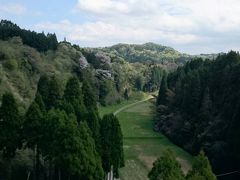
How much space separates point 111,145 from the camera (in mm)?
36562

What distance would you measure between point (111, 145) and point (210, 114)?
80.7ft

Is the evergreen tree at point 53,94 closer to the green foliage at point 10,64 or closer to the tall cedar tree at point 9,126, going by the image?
the tall cedar tree at point 9,126

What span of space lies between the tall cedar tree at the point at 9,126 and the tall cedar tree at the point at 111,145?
245 inches

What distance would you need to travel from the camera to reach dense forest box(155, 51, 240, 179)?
1962 inches

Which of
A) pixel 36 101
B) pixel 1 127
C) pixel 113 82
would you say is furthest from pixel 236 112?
pixel 113 82

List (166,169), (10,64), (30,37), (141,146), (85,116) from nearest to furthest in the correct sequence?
(166,169)
(85,116)
(10,64)
(141,146)
(30,37)

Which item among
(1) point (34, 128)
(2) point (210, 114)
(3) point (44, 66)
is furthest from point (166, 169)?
(3) point (44, 66)

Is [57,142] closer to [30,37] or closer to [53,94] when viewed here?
[53,94]

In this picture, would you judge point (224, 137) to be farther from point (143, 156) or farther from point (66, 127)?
point (66, 127)

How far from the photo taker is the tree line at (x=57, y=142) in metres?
31.8

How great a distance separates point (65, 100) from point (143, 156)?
14339mm

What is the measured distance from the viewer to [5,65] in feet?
180

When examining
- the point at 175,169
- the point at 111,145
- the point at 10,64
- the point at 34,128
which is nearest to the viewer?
the point at 175,169

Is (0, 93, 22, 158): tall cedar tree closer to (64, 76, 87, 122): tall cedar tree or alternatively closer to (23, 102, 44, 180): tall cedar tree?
(23, 102, 44, 180): tall cedar tree
